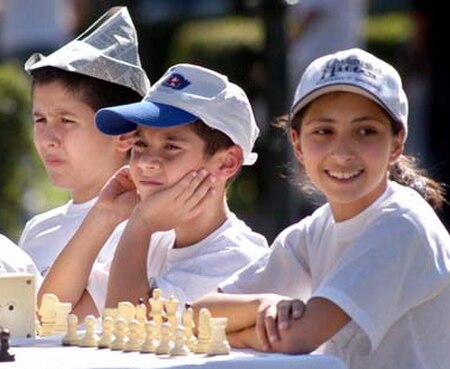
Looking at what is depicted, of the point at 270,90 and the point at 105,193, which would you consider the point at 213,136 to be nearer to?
the point at 105,193

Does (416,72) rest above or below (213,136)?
above

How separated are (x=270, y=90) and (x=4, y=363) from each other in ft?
23.9

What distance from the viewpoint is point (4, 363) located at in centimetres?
473

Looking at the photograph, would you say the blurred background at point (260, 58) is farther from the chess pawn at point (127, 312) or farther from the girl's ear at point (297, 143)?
the chess pawn at point (127, 312)

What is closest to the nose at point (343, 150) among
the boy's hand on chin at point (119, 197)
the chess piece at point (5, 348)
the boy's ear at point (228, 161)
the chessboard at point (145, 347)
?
the chessboard at point (145, 347)

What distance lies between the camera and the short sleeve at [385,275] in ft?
16.2

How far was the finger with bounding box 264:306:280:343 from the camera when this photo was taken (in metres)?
4.88

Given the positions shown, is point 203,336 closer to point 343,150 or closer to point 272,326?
point 272,326

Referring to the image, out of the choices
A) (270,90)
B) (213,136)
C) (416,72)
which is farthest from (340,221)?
(416,72)

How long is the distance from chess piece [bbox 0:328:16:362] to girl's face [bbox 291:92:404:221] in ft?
2.98

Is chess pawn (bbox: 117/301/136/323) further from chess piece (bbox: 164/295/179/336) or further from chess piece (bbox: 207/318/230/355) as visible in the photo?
chess piece (bbox: 207/318/230/355)

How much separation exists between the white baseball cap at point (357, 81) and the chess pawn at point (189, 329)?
664mm

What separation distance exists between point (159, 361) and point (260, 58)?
1033cm

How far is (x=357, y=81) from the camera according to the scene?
511 centimetres
